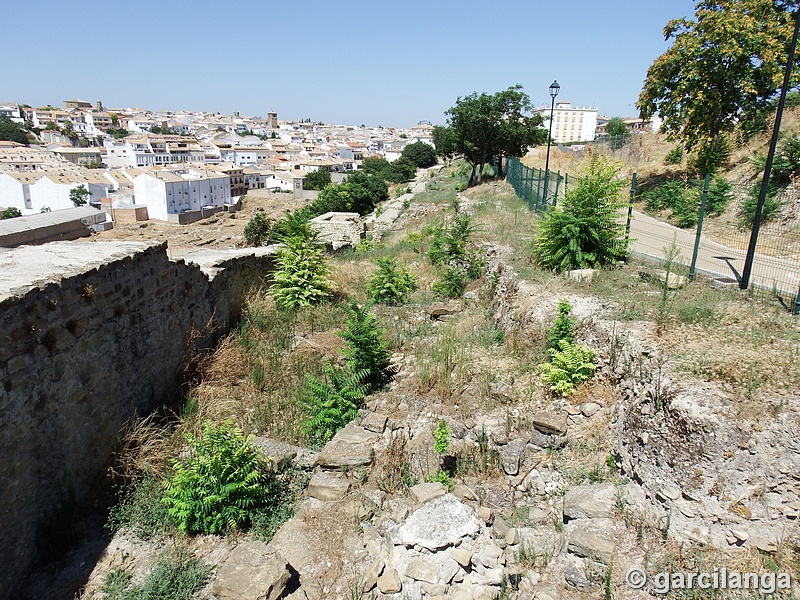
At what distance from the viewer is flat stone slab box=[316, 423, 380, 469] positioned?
508cm

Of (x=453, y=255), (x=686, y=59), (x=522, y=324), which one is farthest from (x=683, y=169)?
(x=522, y=324)

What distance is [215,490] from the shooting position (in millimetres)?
4625

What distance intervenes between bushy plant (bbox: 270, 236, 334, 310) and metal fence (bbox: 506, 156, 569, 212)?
5850 mm

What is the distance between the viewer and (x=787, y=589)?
3.30 m

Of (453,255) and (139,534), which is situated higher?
(453,255)

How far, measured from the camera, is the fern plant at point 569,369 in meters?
5.82

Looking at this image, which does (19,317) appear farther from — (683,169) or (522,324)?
(683,169)

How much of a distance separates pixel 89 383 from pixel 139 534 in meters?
1.64

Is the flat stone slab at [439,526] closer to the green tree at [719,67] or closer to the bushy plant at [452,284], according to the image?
the bushy plant at [452,284]

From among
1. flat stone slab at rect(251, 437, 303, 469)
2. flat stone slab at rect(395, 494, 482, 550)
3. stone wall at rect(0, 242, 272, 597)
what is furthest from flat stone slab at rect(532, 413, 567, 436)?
stone wall at rect(0, 242, 272, 597)

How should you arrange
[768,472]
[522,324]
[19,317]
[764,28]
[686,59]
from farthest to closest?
[686,59], [764,28], [522,324], [19,317], [768,472]

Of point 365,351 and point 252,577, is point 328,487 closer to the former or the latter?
point 252,577

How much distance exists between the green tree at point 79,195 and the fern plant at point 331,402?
72.3 m

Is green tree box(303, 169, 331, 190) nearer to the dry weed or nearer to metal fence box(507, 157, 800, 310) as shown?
metal fence box(507, 157, 800, 310)
